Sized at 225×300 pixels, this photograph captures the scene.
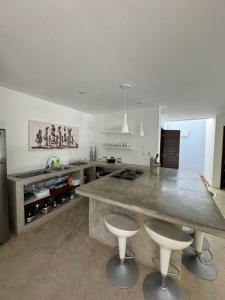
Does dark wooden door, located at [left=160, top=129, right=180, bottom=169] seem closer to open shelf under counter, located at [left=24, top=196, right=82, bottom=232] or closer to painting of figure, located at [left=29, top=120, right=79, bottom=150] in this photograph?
painting of figure, located at [left=29, top=120, right=79, bottom=150]

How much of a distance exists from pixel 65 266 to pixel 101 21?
254cm

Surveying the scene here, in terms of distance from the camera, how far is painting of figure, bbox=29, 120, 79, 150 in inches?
112

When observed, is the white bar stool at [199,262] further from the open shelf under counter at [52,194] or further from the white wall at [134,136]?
the open shelf under counter at [52,194]

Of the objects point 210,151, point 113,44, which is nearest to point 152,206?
point 113,44

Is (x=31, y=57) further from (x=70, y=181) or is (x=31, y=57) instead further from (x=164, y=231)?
(x=70, y=181)

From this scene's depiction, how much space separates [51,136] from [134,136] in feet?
7.19

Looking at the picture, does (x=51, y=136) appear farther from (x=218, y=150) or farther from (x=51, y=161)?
(x=218, y=150)

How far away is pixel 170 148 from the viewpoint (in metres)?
4.95

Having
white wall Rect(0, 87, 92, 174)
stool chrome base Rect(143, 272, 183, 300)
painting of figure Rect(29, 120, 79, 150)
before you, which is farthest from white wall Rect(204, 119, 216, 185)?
white wall Rect(0, 87, 92, 174)

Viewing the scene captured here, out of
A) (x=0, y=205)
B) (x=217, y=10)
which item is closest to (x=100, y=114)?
(x=0, y=205)

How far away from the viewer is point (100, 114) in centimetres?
448

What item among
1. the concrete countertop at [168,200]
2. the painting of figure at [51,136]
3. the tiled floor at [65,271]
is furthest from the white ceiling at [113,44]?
the tiled floor at [65,271]

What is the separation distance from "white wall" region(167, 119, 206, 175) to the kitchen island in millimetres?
4917

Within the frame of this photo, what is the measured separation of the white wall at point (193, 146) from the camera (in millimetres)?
6301
